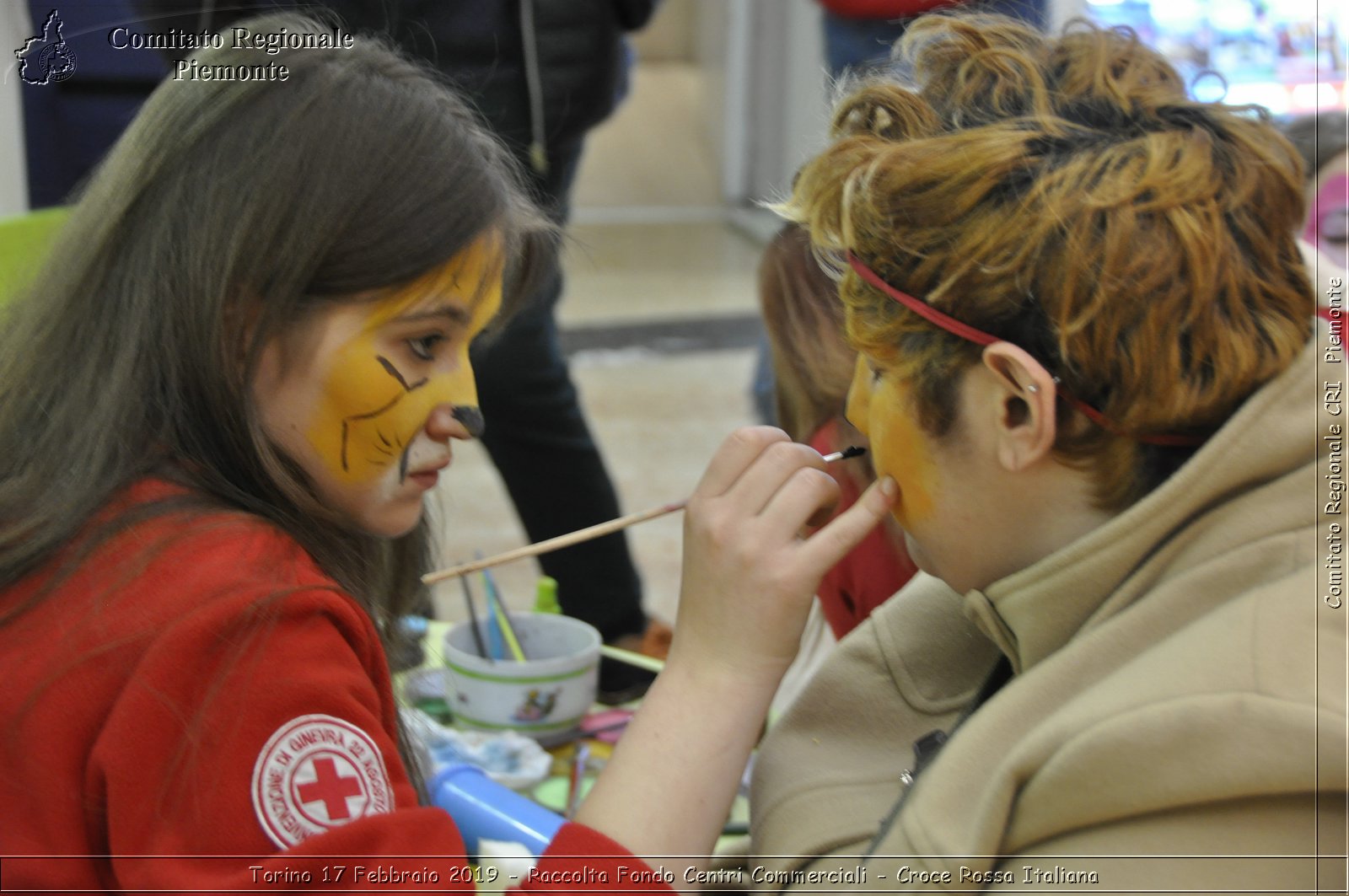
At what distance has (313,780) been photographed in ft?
2.52

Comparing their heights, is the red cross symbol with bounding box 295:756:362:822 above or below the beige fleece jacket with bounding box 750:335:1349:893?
below

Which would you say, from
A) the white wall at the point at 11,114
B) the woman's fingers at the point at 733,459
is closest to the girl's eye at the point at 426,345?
the woman's fingers at the point at 733,459

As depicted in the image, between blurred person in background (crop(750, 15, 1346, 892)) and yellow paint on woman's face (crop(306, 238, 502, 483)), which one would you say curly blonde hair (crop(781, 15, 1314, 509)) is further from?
yellow paint on woman's face (crop(306, 238, 502, 483))

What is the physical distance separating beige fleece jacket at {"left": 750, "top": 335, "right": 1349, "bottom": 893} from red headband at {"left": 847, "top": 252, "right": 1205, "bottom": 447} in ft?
0.15

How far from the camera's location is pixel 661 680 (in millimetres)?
941

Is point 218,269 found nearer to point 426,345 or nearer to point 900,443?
point 426,345

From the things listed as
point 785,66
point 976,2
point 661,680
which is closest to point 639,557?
point 976,2

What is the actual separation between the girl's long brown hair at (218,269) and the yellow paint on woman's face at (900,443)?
0.32 metres

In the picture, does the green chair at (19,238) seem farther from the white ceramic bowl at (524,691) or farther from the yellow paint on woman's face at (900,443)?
the yellow paint on woman's face at (900,443)

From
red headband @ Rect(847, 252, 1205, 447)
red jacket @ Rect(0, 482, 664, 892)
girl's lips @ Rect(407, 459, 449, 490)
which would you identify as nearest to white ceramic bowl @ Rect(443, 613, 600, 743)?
girl's lips @ Rect(407, 459, 449, 490)

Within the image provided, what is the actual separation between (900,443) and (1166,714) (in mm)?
280

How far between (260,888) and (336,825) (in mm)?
57

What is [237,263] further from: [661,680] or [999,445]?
[999,445]

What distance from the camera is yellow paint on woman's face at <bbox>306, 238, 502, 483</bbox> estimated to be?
0.95 m
